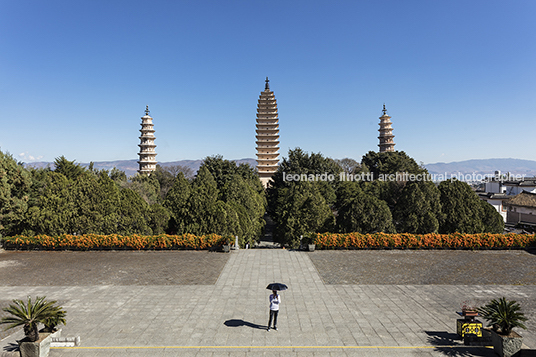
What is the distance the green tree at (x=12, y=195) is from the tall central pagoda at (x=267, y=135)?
6107cm

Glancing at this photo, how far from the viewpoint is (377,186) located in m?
41.3

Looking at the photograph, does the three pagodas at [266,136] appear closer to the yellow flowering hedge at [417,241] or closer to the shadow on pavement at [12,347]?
the yellow flowering hedge at [417,241]

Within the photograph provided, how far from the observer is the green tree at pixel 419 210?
22734mm

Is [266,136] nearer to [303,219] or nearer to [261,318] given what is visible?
[303,219]

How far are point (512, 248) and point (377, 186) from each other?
21493 mm

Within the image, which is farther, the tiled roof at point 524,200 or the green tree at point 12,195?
the tiled roof at point 524,200

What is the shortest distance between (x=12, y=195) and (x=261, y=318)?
22.1 meters

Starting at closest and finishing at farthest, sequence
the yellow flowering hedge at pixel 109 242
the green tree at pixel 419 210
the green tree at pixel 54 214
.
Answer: the yellow flowering hedge at pixel 109 242, the green tree at pixel 54 214, the green tree at pixel 419 210

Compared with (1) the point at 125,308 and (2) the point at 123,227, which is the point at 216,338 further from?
(2) the point at 123,227

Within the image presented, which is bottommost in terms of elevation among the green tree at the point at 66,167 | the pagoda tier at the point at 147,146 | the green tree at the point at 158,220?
the green tree at the point at 158,220

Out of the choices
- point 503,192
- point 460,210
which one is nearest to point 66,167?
point 460,210

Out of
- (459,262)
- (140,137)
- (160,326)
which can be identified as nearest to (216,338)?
(160,326)

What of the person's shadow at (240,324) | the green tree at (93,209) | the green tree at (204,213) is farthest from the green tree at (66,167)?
the person's shadow at (240,324)

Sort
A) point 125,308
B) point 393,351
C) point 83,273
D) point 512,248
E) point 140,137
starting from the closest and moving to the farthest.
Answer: point 393,351 < point 125,308 < point 83,273 < point 512,248 < point 140,137
